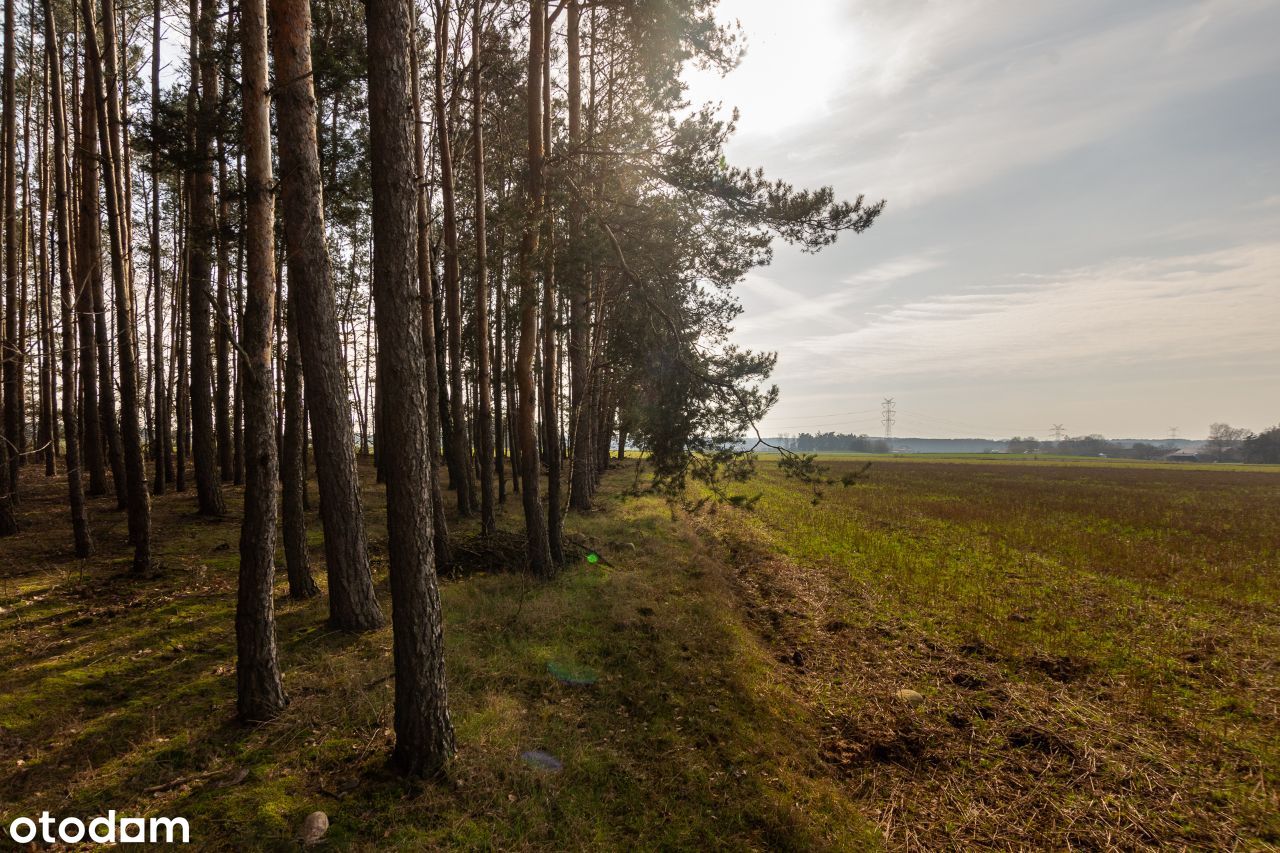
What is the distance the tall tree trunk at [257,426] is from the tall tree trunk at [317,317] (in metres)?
0.34

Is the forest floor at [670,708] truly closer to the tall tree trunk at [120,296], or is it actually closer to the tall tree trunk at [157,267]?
the tall tree trunk at [120,296]

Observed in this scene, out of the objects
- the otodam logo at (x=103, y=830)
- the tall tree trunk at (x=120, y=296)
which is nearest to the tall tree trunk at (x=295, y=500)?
the tall tree trunk at (x=120, y=296)

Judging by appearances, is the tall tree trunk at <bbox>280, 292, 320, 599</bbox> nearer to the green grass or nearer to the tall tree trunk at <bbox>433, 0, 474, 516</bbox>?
the green grass

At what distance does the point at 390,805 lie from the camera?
4.09 m

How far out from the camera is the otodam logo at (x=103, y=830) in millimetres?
3529

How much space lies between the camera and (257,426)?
15.3 feet

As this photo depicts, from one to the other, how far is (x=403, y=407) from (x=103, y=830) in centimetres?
343

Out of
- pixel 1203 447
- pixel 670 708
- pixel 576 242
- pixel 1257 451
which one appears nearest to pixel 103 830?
pixel 670 708

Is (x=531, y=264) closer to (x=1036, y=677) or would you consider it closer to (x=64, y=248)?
(x=64, y=248)

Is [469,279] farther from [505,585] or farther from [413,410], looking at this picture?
[413,410]

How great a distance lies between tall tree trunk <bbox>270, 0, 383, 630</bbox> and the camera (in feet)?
17.6

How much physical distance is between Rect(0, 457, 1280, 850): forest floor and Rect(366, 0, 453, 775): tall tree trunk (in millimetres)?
599

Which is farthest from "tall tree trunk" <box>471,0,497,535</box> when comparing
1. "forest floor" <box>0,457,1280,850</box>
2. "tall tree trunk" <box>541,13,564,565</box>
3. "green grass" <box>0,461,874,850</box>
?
"green grass" <box>0,461,874,850</box>

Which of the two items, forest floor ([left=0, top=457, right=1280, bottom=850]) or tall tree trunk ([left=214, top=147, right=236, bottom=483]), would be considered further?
tall tree trunk ([left=214, top=147, right=236, bottom=483])
